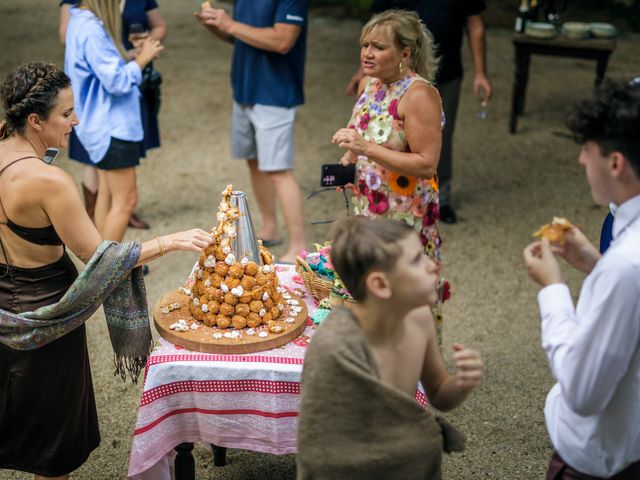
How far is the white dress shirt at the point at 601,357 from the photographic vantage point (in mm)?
1802

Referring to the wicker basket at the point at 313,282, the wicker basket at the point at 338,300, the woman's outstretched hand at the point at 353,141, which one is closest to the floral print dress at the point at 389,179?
the woman's outstretched hand at the point at 353,141

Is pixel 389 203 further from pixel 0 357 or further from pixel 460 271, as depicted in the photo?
pixel 460 271

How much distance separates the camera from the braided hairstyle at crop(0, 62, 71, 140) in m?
2.71

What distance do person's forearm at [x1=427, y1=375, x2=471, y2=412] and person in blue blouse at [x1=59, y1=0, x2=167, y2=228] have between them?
3.46m

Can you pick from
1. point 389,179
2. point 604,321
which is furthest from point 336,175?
point 604,321

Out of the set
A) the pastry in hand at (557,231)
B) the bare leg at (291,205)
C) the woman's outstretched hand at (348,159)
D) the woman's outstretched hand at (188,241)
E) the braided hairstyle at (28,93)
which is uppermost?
the braided hairstyle at (28,93)

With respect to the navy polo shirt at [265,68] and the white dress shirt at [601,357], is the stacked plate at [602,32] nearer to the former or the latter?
the navy polo shirt at [265,68]

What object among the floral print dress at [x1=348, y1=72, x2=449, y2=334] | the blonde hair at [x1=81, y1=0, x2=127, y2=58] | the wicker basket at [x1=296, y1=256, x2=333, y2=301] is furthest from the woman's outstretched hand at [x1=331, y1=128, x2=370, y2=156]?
the blonde hair at [x1=81, y1=0, x2=127, y2=58]

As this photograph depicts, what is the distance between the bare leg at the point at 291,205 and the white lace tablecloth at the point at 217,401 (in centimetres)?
247

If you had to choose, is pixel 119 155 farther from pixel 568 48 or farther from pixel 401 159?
pixel 568 48

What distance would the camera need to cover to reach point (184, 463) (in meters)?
2.86

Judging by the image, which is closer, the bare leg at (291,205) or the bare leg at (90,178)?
the bare leg at (291,205)

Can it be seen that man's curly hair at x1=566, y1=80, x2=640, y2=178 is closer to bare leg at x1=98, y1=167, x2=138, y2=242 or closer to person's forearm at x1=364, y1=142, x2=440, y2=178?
person's forearm at x1=364, y1=142, x2=440, y2=178

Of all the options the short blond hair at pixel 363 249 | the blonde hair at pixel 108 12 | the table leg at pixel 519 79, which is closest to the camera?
the short blond hair at pixel 363 249
